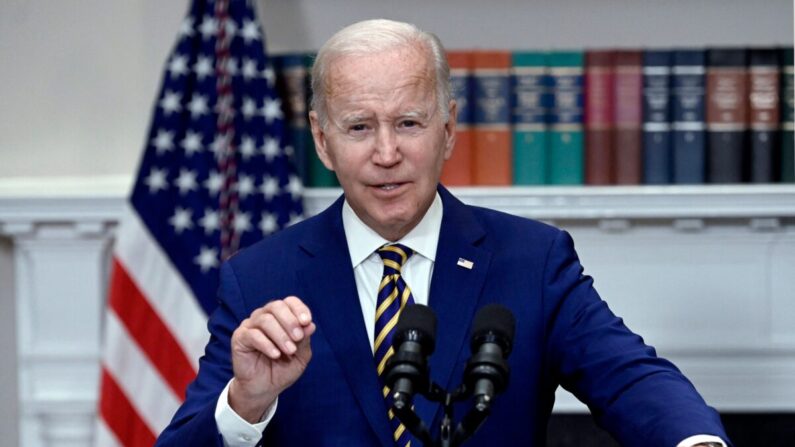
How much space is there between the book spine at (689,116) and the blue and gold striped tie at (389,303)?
5.65 ft

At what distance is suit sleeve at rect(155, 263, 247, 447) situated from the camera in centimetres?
202

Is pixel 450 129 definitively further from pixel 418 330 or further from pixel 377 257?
pixel 418 330

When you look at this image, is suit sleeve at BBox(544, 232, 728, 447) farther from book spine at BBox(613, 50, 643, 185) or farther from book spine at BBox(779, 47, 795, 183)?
book spine at BBox(779, 47, 795, 183)

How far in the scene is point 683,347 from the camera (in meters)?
4.02

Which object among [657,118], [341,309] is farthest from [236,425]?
[657,118]

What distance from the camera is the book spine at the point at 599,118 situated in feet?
12.4

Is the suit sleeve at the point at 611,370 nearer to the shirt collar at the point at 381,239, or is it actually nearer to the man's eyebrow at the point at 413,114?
the shirt collar at the point at 381,239

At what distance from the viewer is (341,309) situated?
7.30 ft

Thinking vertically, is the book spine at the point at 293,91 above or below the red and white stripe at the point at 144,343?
above

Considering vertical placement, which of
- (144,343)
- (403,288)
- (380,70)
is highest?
(380,70)

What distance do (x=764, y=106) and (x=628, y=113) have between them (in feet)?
1.27

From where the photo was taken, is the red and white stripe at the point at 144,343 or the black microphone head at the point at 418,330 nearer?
the black microphone head at the point at 418,330

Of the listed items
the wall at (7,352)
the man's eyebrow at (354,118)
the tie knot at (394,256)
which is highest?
the man's eyebrow at (354,118)

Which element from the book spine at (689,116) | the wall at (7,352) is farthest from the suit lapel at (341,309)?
the wall at (7,352)
